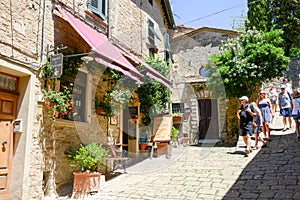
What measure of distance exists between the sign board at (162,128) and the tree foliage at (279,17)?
13.1 metres

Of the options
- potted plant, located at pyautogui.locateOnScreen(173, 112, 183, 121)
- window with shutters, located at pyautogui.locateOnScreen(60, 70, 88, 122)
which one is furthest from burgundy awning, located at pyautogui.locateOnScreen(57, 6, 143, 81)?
potted plant, located at pyautogui.locateOnScreen(173, 112, 183, 121)

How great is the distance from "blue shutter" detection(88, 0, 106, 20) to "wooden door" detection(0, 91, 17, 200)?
12.9 feet

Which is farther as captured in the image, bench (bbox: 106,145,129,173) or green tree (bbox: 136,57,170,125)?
green tree (bbox: 136,57,170,125)

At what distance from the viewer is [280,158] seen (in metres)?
7.46

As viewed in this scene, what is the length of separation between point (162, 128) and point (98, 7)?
515cm

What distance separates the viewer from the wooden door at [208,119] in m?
14.8

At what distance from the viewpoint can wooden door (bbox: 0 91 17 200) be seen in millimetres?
5281

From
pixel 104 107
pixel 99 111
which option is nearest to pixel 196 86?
pixel 104 107

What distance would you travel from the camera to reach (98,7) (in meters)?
8.52

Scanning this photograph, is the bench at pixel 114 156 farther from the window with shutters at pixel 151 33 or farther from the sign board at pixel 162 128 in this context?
the window with shutters at pixel 151 33

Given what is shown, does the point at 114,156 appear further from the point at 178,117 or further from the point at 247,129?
the point at 178,117

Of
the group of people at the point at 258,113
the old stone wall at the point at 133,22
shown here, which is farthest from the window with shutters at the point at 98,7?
the group of people at the point at 258,113

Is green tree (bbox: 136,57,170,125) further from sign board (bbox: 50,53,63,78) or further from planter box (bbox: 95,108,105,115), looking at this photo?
sign board (bbox: 50,53,63,78)

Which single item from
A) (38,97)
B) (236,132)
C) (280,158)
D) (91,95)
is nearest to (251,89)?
(236,132)
